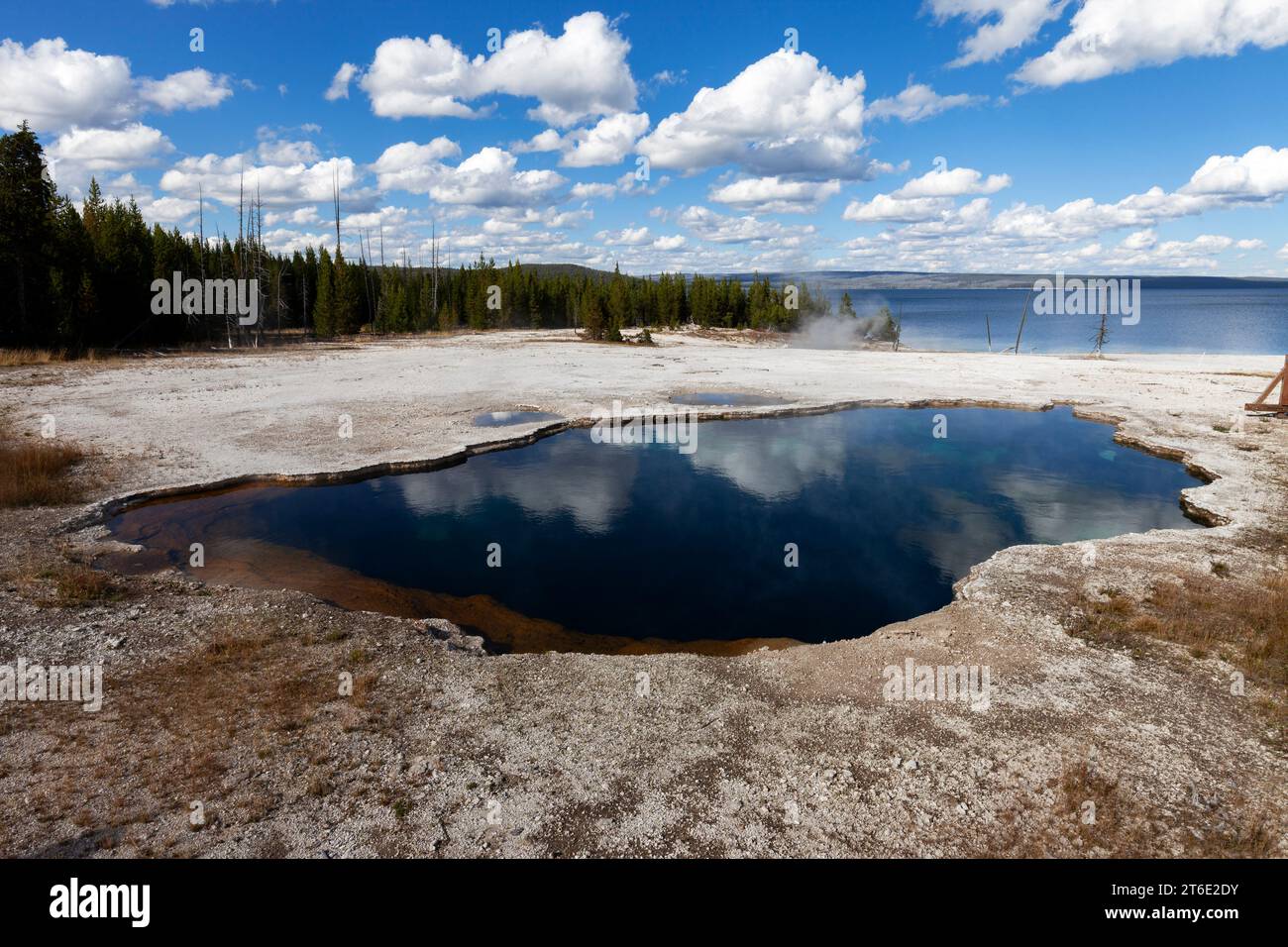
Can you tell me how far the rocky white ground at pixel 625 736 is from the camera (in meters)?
7.48

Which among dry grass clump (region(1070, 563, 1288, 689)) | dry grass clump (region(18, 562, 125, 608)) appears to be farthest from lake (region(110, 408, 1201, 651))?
dry grass clump (region(1070, 563, 1288, 689))

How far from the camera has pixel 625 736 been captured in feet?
30.6

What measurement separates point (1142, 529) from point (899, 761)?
1520 cm

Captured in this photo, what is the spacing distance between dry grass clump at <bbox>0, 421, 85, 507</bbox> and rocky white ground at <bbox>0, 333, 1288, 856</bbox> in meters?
1.10

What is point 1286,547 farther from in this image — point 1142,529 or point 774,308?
point 774,308

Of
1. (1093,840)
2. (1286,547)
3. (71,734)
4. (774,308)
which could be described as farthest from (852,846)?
(774,308)

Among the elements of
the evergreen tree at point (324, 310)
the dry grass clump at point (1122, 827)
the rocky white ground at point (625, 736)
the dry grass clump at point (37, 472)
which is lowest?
the dry grass clump at point (1122, 827)

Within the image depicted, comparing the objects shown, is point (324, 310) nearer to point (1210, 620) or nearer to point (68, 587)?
point (68, 587)

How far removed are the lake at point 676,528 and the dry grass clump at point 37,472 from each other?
199 centimetres

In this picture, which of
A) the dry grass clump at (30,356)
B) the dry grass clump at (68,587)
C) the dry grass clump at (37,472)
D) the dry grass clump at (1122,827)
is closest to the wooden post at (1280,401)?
the dry grass clump at (1122,827)

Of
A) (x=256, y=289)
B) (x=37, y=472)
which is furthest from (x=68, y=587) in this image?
(x=256, y=289)

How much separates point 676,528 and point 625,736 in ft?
36.3

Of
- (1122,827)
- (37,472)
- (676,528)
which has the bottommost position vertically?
(1122,827)

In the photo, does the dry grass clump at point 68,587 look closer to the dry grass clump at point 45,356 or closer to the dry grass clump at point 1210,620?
the dry grass clump at point 1210,620
